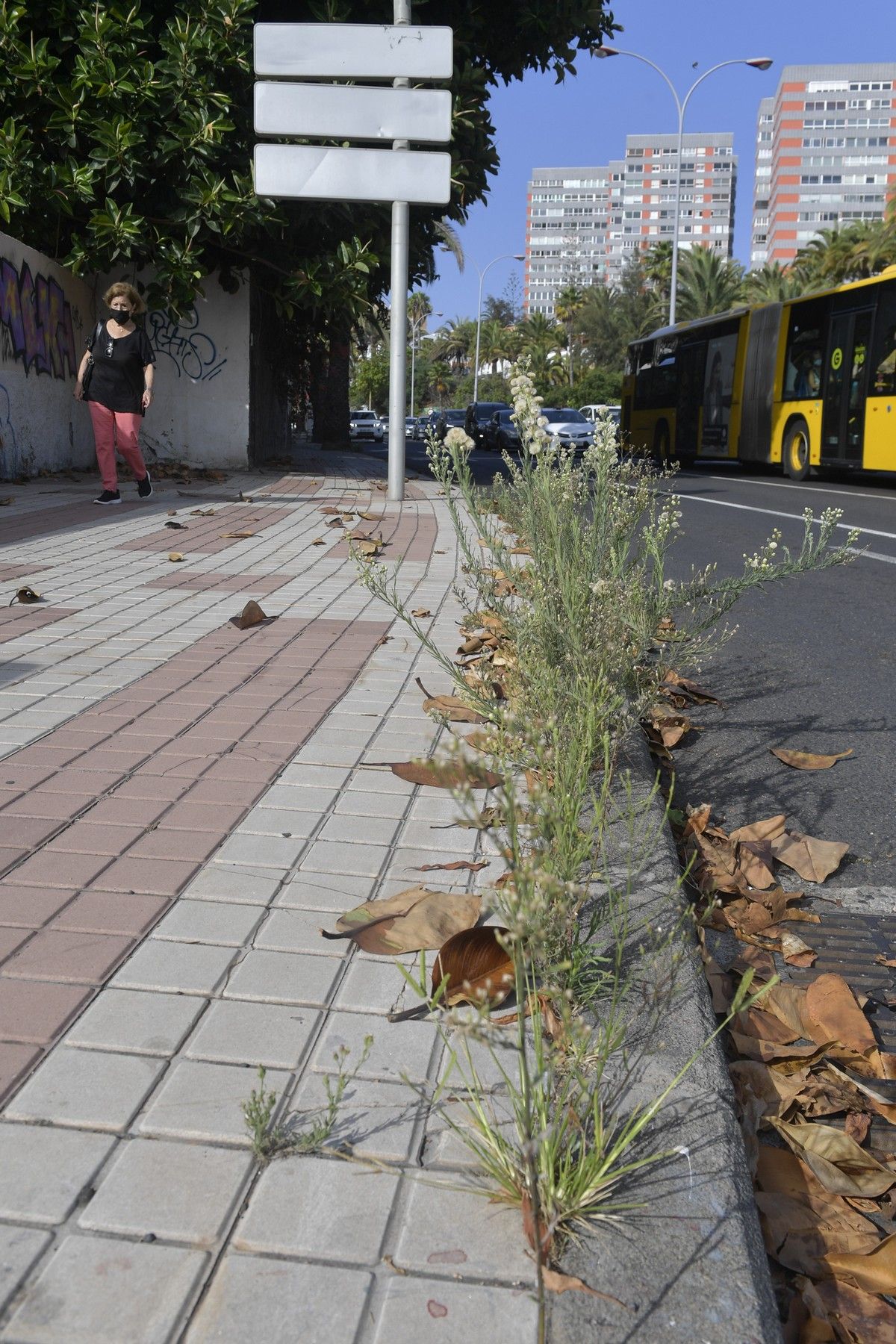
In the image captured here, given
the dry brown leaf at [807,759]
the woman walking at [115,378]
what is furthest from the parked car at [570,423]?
the dry brown leaf at [807,759]

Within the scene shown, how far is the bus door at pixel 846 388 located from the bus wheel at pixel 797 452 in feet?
2.94

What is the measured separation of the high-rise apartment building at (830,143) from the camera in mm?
177500

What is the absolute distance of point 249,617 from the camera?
6.12m

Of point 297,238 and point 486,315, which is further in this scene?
point 486,315

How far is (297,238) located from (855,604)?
10.6 metres

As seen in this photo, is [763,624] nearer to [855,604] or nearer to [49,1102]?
[855,604]

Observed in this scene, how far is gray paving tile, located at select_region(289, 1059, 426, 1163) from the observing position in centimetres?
190

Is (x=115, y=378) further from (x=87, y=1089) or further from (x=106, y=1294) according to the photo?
(x=106, y=1294)

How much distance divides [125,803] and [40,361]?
1193 cm

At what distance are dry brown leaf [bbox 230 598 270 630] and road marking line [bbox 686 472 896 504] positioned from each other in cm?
1236

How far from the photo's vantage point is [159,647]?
5.59 m

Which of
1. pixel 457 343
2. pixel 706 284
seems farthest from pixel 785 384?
pixel 457 343

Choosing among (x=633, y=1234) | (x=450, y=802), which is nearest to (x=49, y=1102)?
(x=633, y=1234)

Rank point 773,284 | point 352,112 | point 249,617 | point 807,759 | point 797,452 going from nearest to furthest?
point 807,759 → point 249,617 → point 352,112 → point 797,452 → point 773,284
